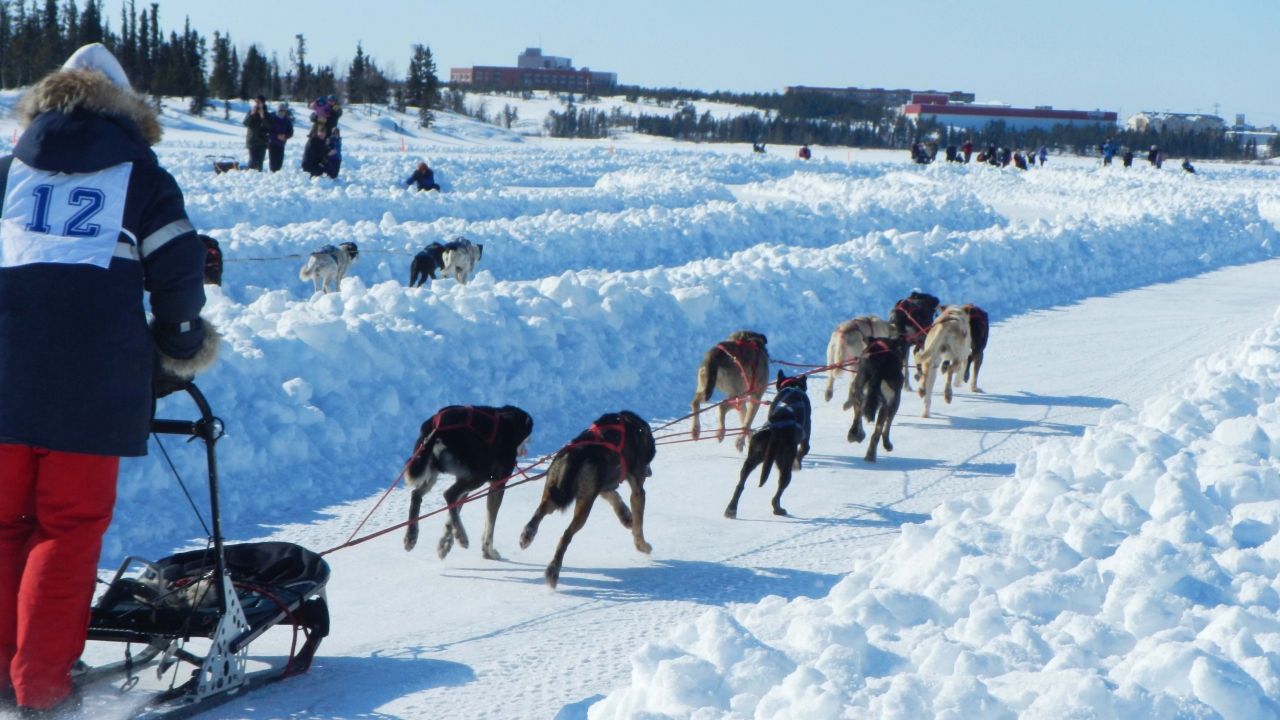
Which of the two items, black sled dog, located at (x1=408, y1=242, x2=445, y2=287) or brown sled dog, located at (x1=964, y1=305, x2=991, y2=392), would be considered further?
black sled dog, located at (x1=408, y1=242, x2=445, y2=287)

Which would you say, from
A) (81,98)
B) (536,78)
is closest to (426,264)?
(81,98)

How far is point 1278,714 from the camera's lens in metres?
2.85

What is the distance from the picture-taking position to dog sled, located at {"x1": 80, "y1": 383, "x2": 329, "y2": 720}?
10.8 ft

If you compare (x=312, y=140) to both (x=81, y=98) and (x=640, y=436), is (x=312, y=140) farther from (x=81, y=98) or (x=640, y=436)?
(x=81, y=98)

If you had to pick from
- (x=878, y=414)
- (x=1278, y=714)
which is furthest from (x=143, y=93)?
(x=878, y=414)

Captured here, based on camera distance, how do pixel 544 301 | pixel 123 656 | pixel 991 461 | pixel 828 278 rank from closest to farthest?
pixel 123 656, pixel 991 461, pixel 544 301, pixel 828 278

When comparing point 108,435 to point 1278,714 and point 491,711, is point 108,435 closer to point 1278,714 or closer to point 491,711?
point 491,711

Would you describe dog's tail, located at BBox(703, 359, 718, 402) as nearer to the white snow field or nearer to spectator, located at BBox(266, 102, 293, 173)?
the white snow field

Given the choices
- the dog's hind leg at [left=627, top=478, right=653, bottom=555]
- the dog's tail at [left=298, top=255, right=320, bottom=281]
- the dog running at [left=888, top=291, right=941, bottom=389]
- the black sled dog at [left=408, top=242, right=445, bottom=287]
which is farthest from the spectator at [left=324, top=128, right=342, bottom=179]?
the dog's hind leg at [left=627, top=478, right=653, bottom=555]

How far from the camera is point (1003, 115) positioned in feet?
360

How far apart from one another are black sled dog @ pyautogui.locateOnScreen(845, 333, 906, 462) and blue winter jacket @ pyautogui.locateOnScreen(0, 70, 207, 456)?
5.08 metres

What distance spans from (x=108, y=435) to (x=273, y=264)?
10681 mm

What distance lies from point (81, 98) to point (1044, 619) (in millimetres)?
3288

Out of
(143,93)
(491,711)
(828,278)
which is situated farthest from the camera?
(828,278)
